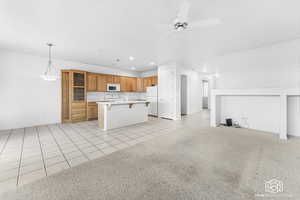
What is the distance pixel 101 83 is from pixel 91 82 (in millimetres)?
466

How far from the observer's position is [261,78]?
149 inches

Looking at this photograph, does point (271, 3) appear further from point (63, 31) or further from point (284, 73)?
point (63, 31)

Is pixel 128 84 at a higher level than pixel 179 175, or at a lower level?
higher

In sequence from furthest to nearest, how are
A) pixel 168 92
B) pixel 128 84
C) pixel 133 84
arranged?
pixel 133 84 < pixel 128 84 < pixel 168 92

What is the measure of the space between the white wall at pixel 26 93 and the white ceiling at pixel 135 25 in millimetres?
579

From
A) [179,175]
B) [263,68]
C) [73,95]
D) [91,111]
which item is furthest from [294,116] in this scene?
[73,95]

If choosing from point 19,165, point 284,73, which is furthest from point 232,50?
point 19,165

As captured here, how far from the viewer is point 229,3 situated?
192cm

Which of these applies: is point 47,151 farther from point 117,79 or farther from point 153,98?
point 153,98

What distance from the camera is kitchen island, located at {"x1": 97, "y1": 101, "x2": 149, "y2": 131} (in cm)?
400

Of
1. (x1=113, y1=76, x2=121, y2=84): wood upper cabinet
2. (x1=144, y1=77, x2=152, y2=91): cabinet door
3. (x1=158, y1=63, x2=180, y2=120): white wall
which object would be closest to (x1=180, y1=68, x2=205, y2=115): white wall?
(x1=158, y1=63, x2=180, y2=120): white wall

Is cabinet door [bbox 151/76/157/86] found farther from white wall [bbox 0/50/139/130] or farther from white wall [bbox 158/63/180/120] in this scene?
white wall [bbox 0/50/139/130]

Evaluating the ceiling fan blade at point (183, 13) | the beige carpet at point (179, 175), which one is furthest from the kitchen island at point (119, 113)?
the ceiling fan blade at point (183, 13)

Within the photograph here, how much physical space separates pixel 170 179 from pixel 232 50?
4.40 metres
